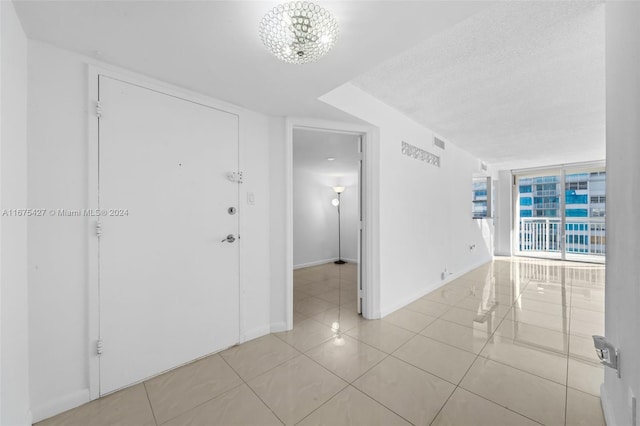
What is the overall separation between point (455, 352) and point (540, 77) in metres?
2.58

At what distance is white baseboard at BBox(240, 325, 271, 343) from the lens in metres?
2.32

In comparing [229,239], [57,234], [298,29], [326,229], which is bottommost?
[326,229]

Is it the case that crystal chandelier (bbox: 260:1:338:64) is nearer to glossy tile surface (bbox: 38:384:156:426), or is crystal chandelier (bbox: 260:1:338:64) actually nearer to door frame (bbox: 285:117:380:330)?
door frame (bbox: 285:117:380:330)

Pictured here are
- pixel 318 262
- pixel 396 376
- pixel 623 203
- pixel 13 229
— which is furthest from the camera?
pixel 318 262

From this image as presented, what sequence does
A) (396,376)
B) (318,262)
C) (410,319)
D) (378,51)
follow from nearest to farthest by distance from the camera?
(378,51), (396,376), (410,319), (318,262)

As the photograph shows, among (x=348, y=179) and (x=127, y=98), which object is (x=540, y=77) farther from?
(x=348, y=179)

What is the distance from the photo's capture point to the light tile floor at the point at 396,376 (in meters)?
1.46

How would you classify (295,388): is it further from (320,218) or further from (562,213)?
(562,213)

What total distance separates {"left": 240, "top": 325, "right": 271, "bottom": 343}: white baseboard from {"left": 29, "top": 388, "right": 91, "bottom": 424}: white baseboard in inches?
42.1

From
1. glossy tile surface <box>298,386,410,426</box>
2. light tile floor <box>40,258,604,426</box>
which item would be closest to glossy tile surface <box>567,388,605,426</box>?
light tile floor <box>40,258,604,426</box>

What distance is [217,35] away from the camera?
4.59ft

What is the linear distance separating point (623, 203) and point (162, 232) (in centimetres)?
269

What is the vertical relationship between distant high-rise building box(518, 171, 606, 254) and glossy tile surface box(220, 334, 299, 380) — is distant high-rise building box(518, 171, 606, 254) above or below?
above

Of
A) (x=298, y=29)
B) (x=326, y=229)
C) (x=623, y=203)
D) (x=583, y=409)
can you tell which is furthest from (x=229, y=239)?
(x=326, y=229)
